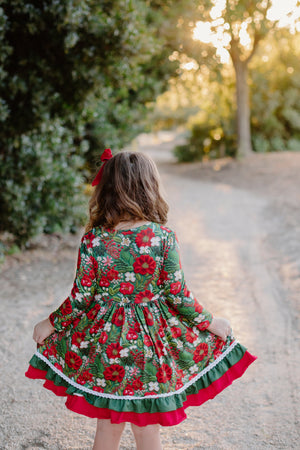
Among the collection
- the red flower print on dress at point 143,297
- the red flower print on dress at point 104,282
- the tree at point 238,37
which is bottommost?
the red flower print on dress at point 143,297

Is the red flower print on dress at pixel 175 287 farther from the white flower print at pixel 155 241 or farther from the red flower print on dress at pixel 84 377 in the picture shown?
the red flower print on dress at pixel 84 377

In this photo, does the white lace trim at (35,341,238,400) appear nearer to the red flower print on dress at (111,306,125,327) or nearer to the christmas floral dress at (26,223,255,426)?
the christmas floral dress at (26,223,255,426)

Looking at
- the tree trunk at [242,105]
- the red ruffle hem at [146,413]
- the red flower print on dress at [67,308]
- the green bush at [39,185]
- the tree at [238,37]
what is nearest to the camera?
the red ruffle hem at [146,413]

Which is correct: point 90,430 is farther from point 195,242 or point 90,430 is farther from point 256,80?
point 256,80

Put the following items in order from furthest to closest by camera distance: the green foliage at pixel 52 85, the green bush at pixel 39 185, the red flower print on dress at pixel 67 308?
the green bush at pixel 39 185 → the green foliage at pixel 52 85 → the red flower print on dress at pixel 67 308

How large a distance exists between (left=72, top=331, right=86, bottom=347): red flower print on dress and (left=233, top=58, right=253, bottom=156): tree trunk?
16073mm

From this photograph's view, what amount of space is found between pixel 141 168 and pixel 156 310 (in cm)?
63

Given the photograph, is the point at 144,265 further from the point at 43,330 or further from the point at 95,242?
the point at 43,330

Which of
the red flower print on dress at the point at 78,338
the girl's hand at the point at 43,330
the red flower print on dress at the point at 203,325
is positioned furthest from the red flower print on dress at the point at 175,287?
the girl's hand at the point at 43,330

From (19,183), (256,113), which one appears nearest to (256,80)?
(256,113)

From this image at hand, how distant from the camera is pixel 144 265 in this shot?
2.08 meters

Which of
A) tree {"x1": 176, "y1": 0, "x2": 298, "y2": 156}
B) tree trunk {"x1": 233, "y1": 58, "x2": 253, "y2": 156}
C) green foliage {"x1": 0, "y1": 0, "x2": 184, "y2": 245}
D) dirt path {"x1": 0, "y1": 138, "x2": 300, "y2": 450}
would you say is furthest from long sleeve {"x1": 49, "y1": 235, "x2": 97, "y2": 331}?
tree trunk {"x1": 233, "y1": 58, "x2": 253, "y2": 156}

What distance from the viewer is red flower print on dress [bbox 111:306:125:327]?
2.06 meters

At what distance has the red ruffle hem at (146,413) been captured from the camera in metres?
2.00
